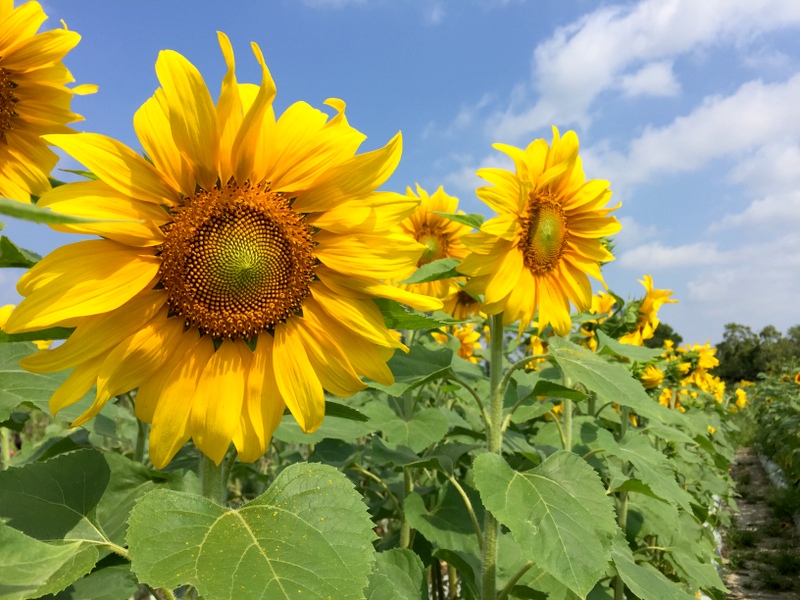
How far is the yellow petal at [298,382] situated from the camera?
1.36 m

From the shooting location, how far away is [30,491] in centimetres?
141

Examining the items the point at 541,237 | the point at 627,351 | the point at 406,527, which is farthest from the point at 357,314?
the point at 406,527

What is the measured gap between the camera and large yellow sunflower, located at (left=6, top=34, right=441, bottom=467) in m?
1.25

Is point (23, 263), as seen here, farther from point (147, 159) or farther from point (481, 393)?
point (481, 393)

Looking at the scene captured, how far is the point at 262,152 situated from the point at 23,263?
0.53m

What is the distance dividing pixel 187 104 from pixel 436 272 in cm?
134

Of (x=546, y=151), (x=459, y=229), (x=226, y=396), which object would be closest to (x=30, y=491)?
(x=226, y=396)

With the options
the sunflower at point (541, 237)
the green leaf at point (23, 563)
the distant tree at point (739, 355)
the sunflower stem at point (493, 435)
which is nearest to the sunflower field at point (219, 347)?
the green leaf at point (23, 563)

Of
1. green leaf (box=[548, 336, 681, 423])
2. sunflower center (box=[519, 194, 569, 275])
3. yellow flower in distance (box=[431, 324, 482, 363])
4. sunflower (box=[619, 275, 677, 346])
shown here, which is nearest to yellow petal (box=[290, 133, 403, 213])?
green leaf (box=[548, 336, 681, 423])

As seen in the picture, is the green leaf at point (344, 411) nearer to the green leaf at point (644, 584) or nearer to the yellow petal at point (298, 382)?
the yellow petal at point (298, 382)

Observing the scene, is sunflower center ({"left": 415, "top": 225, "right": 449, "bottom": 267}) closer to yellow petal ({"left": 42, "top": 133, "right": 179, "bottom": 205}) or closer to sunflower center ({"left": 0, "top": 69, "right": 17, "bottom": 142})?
sunflower center ({"left": 0, "top": 69, "right": 17, "bottom": 142})

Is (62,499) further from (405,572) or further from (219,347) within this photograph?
(405,572)

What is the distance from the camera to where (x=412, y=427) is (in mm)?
2891

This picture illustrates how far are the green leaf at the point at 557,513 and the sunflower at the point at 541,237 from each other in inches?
25.1
